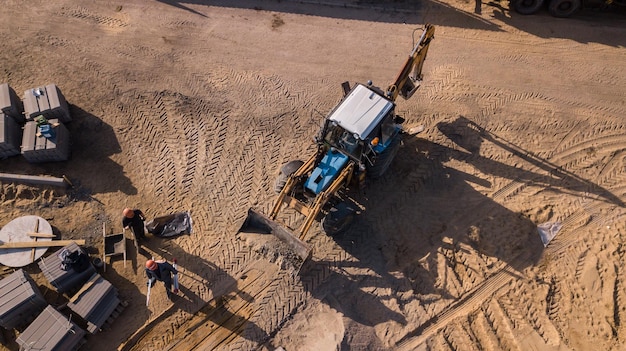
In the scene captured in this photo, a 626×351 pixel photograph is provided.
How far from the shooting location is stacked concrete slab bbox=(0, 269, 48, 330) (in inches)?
380

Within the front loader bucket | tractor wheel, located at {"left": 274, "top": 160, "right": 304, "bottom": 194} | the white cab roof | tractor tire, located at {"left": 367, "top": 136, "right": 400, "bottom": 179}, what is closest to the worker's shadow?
the front loader bucket

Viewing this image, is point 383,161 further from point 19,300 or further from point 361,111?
point 19,300

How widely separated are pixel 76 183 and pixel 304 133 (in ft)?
22.5

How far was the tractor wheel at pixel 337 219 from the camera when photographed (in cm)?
1074

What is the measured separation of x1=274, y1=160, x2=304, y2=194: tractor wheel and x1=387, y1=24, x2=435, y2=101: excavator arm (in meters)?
3.18

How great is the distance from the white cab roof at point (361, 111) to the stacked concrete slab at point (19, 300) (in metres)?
8.22

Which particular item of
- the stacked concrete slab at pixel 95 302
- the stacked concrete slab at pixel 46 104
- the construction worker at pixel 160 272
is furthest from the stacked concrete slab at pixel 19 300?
the stacked concrete slab at pixel 46 104

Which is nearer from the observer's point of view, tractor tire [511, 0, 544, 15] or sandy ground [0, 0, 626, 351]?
sandy ground [0, 0, 626, 351]

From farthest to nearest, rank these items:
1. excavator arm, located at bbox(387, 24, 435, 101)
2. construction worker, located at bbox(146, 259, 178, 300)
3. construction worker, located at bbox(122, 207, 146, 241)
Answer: excavator arm, located at bbox(387, 24, 435, 101), construction worker, located at bbox(122, 207, 146, 241), construction worker, located at bbox(146, 259, 178, 300)

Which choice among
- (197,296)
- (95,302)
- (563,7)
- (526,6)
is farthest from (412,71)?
(95,302)

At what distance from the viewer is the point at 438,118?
45.0ft

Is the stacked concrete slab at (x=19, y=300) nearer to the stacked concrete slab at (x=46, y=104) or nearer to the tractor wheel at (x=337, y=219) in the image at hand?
the stacked concrete slab at (x=46, y=104)

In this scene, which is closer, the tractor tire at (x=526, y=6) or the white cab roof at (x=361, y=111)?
the white cab roof at (x=361, y=111)

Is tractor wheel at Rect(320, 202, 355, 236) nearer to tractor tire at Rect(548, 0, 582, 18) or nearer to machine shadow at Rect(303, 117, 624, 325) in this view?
machine shadow at Rect(303, 117, 624, 325)
